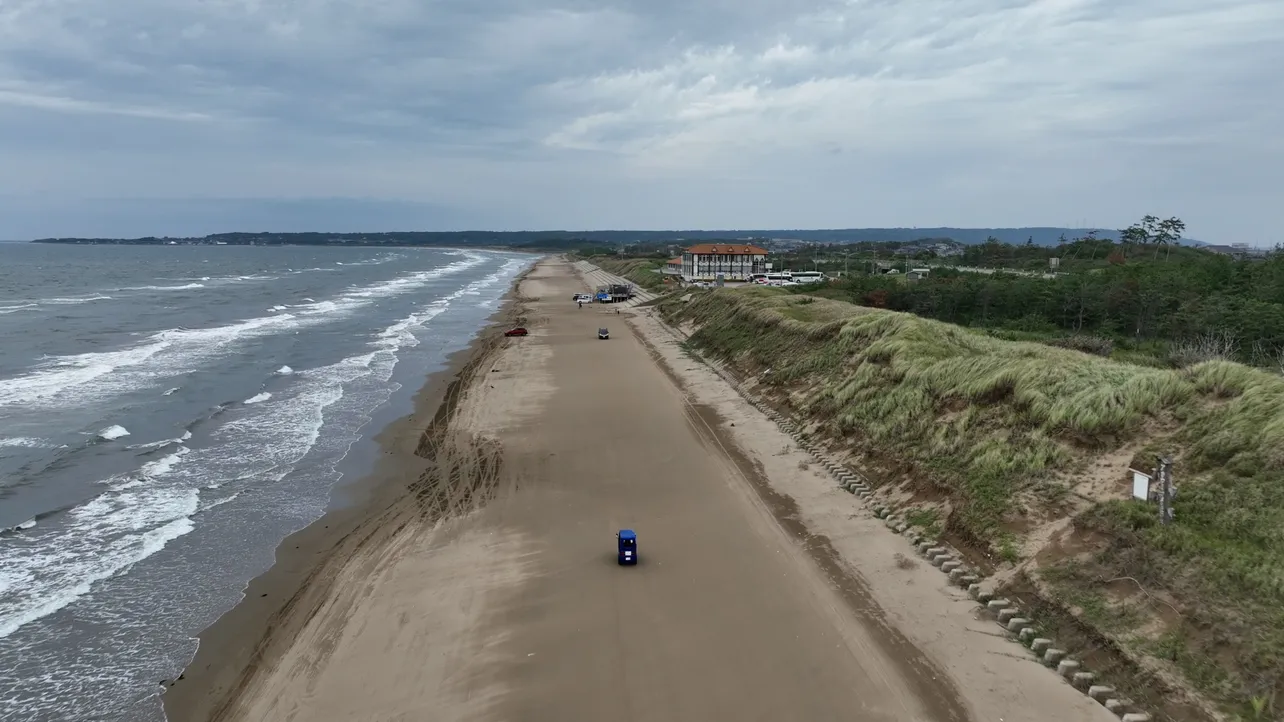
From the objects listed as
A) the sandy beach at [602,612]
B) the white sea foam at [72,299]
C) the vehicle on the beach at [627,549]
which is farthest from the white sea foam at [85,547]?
the white sea foam at [72,299]

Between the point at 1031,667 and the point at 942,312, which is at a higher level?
the point at 942,312

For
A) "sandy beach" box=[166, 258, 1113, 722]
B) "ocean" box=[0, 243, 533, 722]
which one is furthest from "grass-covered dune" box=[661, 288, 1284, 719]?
"ocean" box=[0, 243, 533, 722]

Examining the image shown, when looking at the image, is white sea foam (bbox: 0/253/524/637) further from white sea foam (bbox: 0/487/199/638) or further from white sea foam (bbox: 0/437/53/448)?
white sea foam (bbox: 0/437/53/448)

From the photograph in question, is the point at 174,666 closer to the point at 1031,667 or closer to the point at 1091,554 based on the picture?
the point at 1031,667

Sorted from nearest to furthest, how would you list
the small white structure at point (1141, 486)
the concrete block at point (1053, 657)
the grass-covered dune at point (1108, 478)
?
the grass-covered dune at point (1108, 478) < the concrete block at point (1053, 657) < the small white structure at point (1141, 486)

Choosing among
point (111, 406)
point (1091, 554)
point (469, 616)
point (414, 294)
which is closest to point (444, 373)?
point (111, 406)

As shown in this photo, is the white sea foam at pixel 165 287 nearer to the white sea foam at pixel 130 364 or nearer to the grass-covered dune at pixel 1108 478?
the white sea foam at pixel 130 364

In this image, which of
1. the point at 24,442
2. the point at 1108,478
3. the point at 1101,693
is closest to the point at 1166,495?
the point at 1108,478
